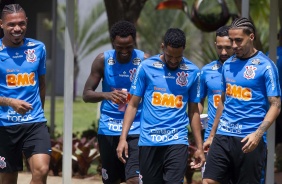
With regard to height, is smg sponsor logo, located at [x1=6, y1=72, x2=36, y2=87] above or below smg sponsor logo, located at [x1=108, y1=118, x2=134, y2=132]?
above

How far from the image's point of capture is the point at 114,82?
30.6 ft

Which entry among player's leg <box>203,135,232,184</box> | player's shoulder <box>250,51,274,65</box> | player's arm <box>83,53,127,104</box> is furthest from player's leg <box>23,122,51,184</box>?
player's shoulder <box>250,51,274,65</box>

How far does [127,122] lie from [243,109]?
46.8 inches

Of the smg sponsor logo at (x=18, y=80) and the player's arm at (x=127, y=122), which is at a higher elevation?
the smg sponsor logo at (x=18, y=80)

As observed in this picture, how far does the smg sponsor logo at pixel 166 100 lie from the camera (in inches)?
329

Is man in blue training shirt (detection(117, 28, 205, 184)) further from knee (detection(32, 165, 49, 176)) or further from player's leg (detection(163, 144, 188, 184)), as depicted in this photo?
knee (detection(32, 165, 49, 176))

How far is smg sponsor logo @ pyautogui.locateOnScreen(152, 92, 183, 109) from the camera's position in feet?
27.4

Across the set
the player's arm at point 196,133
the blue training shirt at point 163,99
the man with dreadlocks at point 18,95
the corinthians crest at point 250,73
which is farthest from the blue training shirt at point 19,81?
the corinthians crest at point 250,73

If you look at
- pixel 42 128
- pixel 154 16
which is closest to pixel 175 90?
pixel 42 128

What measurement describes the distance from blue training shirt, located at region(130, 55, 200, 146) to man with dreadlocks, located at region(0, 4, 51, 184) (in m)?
1.09

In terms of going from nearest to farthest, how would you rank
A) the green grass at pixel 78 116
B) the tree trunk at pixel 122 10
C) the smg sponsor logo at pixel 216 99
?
the smg sponsor logo at pixel 216 99, the tree trunk at pixel 122 10, the green grass at pixel 78 116

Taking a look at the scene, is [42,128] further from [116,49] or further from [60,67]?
[60,67]

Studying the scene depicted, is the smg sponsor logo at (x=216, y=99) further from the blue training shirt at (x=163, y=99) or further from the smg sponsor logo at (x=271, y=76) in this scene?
the smg sponsor logo at (x=271, y=76)

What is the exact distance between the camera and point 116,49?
9250mm
